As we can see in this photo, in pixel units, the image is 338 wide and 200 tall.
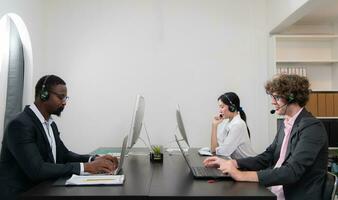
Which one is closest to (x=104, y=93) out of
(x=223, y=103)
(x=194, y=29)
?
(x=194, y=29)

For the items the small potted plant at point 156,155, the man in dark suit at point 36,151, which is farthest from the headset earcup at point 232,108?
the man in dark suit at point 36,151

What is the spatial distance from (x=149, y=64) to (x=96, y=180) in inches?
109

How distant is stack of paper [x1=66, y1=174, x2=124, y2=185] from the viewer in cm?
160

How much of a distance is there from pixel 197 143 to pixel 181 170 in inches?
87.8

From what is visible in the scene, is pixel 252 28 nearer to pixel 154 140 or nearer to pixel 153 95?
pixel 153 95

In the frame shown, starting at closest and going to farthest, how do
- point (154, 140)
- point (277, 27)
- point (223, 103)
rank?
point (223, 103)
point (277, 27)
point (154, 140)

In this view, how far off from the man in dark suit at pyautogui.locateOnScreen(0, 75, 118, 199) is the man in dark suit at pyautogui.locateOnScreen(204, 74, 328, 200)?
87cm

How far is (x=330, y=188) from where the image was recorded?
1648 millimetres

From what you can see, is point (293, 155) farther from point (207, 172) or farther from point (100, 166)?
point (100, 166)

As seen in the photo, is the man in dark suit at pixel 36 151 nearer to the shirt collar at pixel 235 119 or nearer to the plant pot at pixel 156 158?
the plant pot at pixel 156 158

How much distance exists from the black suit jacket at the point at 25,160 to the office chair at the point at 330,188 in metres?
1.36

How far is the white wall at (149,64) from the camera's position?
4246mm

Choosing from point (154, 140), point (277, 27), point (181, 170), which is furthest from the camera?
point (154, 140)

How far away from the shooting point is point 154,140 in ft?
13.9
